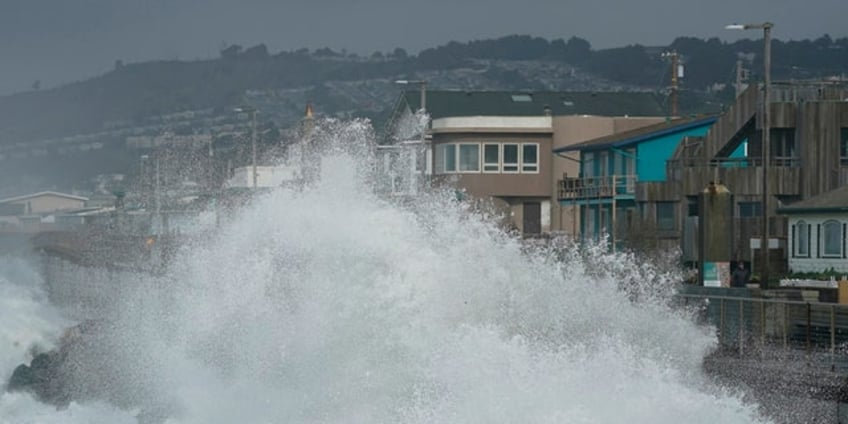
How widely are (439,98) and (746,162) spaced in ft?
99.2

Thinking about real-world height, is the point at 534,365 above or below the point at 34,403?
above

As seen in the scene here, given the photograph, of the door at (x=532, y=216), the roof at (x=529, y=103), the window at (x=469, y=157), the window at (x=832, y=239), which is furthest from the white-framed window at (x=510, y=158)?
the window at (x=832, y=239)

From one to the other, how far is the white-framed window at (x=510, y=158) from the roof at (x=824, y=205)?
2426 centimetres

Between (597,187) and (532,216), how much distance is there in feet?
27.1

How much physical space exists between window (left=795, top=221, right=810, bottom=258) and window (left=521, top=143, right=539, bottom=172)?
24997 millimetres

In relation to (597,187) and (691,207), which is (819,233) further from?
(597,187)

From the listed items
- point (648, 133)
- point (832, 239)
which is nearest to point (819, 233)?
point (832, 239)

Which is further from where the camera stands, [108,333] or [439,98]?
[439,98]

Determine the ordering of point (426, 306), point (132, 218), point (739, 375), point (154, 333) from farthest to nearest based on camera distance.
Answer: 1. point (132, 218)
2. point (154, 333)
3. point (739, 375)
4. point (426, 306)

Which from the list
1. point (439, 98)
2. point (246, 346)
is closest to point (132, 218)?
point (439, 98)

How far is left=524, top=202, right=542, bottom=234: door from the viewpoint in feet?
206

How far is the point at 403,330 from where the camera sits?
21797 millimetres

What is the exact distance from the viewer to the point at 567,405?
1966 centimetres

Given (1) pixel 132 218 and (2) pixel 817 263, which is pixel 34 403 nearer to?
(2) pixel 817 263
